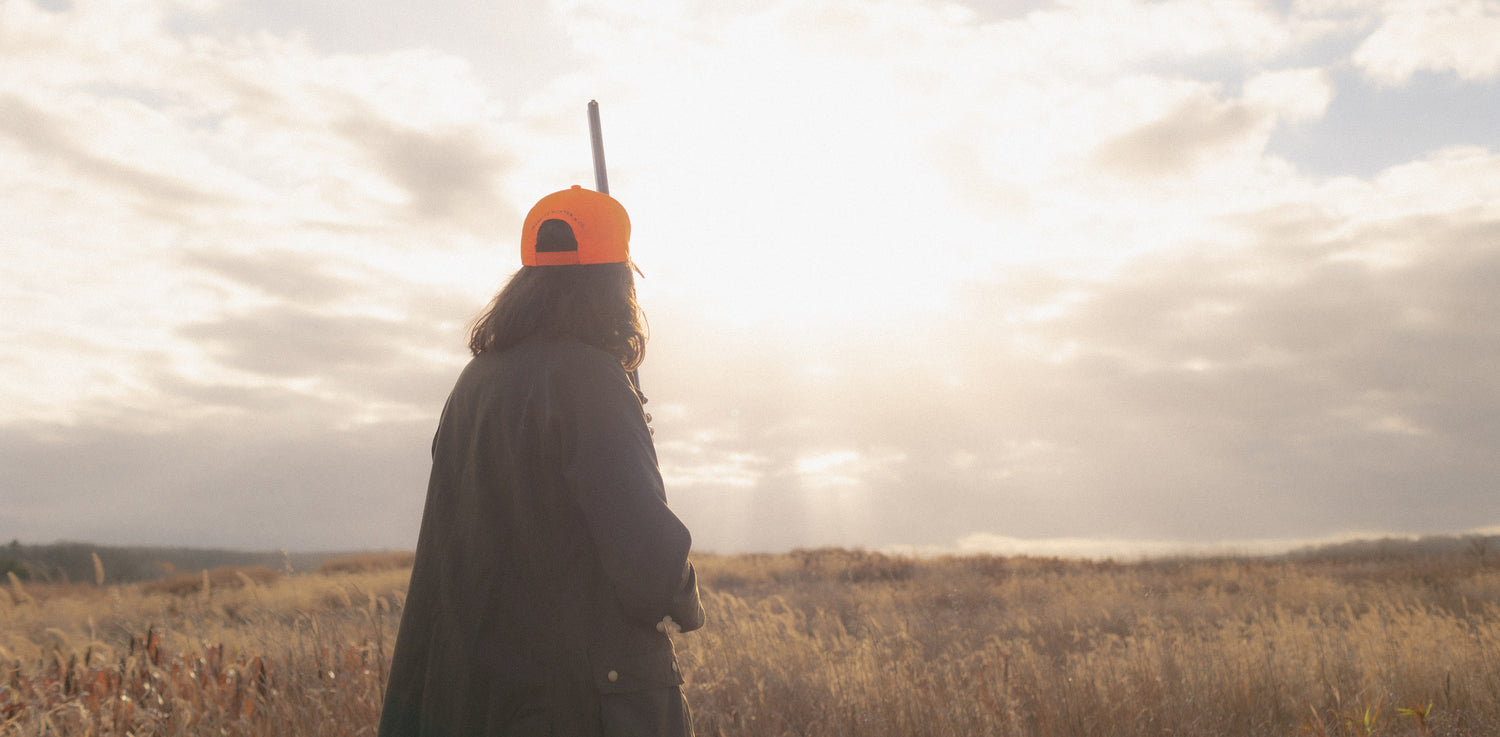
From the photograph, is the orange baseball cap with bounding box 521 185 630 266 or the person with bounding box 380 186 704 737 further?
the orange baseball cap with bounding box 521 185 630 266

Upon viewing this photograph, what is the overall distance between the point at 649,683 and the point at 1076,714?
3974 millimetres

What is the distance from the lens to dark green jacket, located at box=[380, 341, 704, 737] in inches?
72.6

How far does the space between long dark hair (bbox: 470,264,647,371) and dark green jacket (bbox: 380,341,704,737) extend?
78mm

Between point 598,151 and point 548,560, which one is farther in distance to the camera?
point 598,151

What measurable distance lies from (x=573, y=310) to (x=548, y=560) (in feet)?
2.04

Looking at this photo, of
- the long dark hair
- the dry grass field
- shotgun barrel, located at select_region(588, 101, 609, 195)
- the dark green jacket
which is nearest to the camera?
the dark green jacket

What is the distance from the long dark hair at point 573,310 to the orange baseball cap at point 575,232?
25 millimetres

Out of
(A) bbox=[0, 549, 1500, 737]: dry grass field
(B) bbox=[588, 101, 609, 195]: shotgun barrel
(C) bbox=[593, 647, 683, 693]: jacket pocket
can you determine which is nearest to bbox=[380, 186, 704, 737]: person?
(C) bbox=[593, 647, 683, 693]: jacket pocket

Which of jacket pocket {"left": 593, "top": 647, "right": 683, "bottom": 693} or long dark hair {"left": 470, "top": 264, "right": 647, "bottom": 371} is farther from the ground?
long dark hair {"left": 470, "top": 264, "right": 647, "bottom": 371}

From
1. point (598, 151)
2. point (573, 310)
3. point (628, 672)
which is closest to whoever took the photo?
point (628, 672)

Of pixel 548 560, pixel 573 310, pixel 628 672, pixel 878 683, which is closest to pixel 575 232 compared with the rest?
pixel 573 310

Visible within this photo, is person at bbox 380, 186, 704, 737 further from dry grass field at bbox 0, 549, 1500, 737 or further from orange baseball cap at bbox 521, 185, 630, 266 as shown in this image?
dry grass field at bbox 0, 549, 1500, 737

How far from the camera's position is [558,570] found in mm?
1956

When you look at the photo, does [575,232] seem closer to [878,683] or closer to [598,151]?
[598,151]
